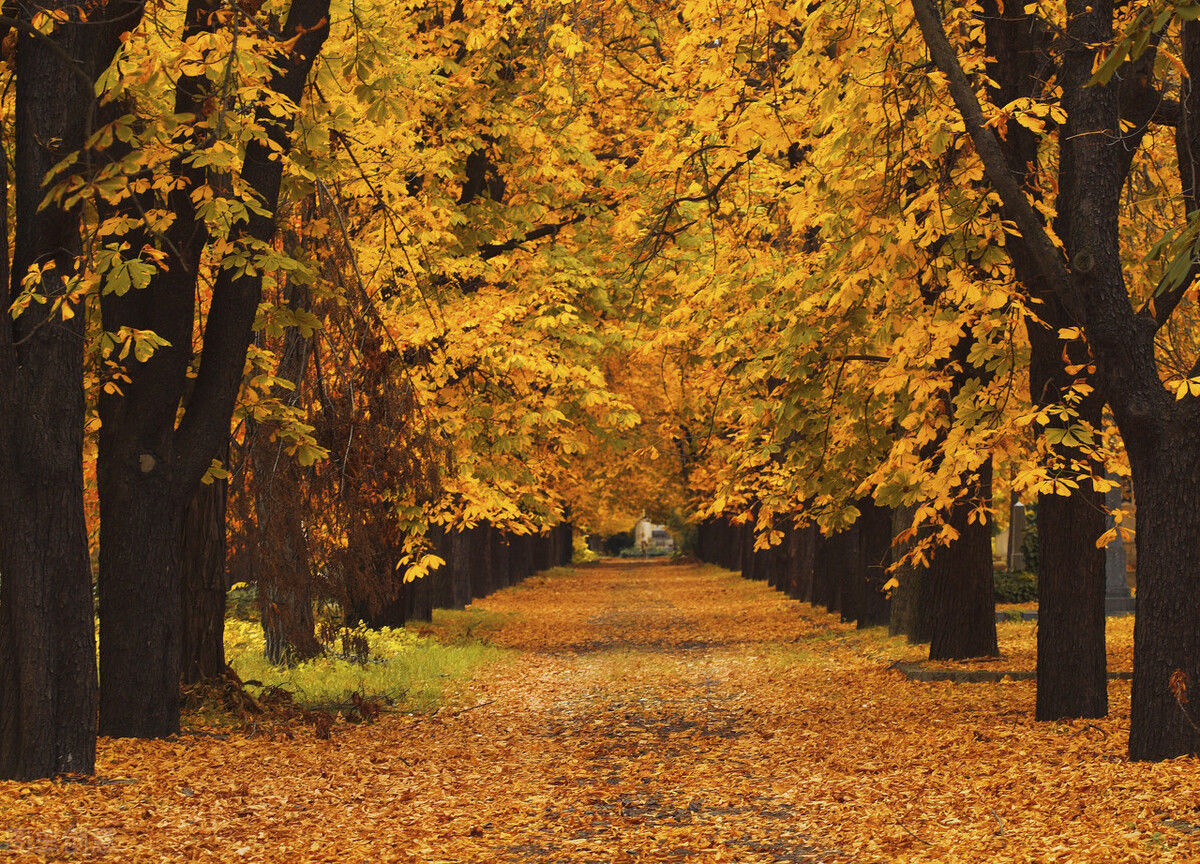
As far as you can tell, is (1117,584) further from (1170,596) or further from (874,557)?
(1170,596)

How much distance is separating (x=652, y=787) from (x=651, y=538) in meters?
170

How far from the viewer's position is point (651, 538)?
17862 cm

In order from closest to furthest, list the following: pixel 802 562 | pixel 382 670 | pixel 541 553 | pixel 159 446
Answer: pixel 159 446 < pixel 382 670 < pixel 802 562 < pixel 541 553

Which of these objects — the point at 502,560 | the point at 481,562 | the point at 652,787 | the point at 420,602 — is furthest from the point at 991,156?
the point at 502,560

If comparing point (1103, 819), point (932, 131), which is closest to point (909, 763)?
point (1103, 819)

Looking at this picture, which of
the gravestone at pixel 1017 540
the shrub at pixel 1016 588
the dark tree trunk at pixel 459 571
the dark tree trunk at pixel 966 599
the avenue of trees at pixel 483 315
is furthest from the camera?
the dark tree trunk at pixel 459 571

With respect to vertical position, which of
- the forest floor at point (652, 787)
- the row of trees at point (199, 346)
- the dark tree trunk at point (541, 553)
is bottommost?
the dark tree trunk at point (541, 553)

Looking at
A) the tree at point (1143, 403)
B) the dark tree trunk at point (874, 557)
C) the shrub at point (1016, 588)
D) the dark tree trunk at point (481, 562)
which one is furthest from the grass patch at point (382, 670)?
the dark tree trunk at point (481, 562)

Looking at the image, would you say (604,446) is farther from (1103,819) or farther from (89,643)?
(1103,819)

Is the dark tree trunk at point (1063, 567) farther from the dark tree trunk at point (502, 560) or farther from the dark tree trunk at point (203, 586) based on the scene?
the dark tree trunk at point (502, 560)

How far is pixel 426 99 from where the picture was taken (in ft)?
61.7

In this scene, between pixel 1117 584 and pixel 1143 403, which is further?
pixel 1117 584

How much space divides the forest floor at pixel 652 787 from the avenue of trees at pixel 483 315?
2.90ft

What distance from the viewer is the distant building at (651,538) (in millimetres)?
137500
